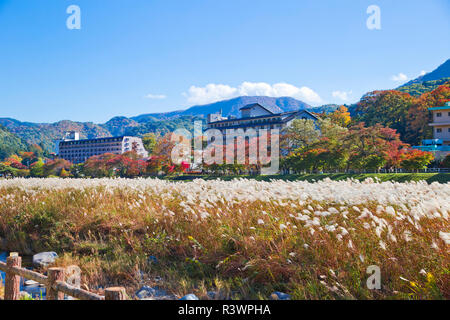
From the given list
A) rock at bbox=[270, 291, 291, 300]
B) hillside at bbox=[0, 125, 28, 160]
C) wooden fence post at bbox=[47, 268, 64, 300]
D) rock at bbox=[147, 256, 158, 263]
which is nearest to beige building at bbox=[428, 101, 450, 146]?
rock at bbox=[147, 256, 158, 263]

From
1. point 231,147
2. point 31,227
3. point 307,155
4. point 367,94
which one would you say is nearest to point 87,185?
point 31,227

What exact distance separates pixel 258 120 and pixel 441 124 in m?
36.3

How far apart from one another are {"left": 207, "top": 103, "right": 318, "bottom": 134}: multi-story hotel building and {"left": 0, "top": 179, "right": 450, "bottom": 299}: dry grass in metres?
55.9

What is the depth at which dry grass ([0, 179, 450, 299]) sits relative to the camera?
412cm

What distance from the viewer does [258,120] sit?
6956 cm

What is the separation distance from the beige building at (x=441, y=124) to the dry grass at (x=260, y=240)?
3822cm

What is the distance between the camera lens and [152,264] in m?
6.42

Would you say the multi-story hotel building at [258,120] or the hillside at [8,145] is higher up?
the multi-story hotel building at [258,120]

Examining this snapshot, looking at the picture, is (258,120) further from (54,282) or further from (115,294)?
(115,294)

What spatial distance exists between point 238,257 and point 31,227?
7094 millimetres

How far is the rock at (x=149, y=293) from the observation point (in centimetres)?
524

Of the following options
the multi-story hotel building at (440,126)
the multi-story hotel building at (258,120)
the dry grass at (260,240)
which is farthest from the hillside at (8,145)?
the dry grass at (260,240)

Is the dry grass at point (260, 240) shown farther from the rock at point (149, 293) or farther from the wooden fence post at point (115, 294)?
the wooden fence post at point (115, 294)

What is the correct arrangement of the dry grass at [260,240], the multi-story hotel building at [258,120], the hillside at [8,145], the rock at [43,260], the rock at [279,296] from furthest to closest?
the hillside at [8,145] → the multi-story hotel building at [258,120] → the rock at [43,260] → the rock at [279,296] → the dry grass at [260,240]
